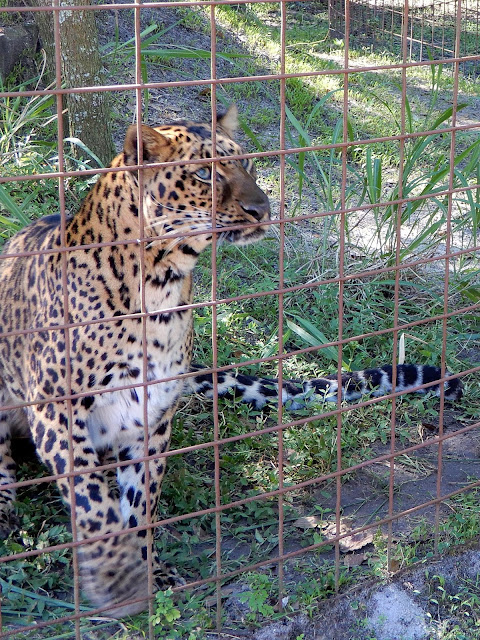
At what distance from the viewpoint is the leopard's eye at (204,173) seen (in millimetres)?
3109

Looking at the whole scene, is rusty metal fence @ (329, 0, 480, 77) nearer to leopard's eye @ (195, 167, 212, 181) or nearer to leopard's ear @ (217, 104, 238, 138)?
leopard's ear @ (217, 104, 238, 138)

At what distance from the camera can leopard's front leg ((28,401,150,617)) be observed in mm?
2988

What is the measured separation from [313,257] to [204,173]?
2276 mm

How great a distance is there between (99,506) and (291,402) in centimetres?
135

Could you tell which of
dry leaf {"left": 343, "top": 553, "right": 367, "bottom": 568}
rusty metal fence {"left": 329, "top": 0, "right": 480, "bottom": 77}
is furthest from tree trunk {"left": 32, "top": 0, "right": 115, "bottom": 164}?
rusty metal fence {"left": 329, "top": 0, "right": 480, "bottom": 77}

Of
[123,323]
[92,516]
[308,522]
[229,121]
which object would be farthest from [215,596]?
[229,121]

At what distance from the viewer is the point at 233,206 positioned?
3.02 m

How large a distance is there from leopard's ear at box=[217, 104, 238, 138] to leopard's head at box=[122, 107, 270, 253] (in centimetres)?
25

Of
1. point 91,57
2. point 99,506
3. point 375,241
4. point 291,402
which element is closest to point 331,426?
point 291,402

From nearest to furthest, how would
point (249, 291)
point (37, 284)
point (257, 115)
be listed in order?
point (37, 284) → point (249, 291) → point (257, 115)

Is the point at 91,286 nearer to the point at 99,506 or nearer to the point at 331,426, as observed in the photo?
the point at 99,506

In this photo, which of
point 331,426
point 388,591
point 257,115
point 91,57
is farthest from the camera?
point 257,115

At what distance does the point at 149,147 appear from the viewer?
300 cm

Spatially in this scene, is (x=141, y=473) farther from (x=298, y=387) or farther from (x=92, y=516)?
(x=298, y=387)
